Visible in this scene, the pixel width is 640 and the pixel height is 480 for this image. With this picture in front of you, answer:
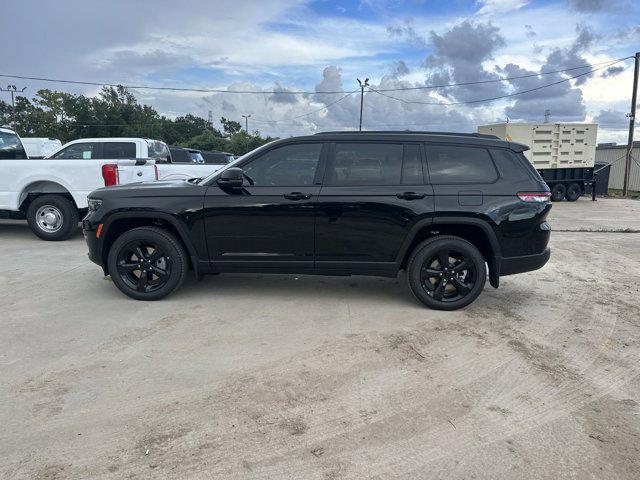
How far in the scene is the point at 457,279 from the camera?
496cm

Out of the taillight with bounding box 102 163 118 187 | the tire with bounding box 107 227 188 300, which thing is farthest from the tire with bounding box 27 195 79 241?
the tire with bounding box 107 227 188 300

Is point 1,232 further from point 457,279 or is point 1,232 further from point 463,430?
point 463,430

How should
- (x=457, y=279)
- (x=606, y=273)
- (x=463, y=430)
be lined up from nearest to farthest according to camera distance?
(x=463, y=430)
(x=457, y=279)
(x=606, y=273)

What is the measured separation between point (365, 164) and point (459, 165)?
0.99 m

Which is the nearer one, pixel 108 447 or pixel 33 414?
pixel 108 447

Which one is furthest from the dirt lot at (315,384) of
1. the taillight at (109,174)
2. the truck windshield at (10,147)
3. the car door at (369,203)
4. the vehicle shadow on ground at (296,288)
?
the truck windshield at (10,147)

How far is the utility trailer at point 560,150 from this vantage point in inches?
746

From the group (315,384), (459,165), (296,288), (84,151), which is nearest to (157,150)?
(84,151)

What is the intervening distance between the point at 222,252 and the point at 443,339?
2431mm

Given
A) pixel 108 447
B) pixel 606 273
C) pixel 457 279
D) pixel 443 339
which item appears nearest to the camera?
pixel 108 447

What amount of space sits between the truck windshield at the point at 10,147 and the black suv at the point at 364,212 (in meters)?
5.89

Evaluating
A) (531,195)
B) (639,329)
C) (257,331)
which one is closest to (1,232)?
(257,331)

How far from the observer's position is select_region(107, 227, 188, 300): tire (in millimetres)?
5031

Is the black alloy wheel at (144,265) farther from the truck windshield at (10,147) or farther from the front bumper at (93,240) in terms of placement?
the truck windshield at (10,147)
